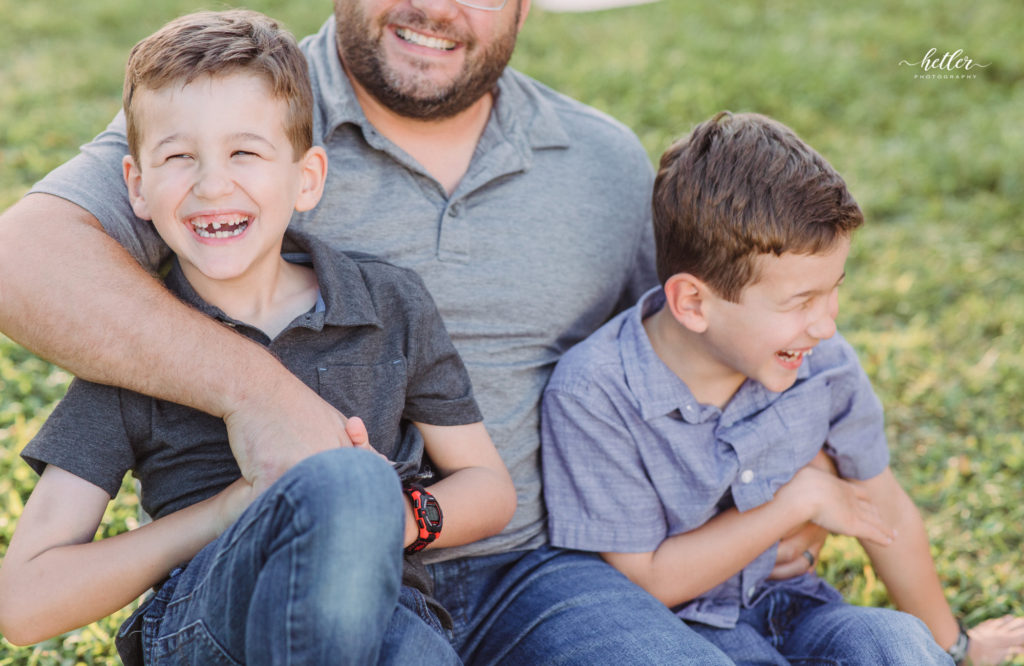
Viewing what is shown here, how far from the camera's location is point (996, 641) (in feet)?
9.21

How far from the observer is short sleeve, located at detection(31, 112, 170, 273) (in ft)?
7.50

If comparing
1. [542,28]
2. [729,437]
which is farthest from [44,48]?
[729,437]

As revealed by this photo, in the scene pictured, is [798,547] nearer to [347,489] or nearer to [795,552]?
[795,552]

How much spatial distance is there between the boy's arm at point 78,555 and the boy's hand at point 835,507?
139 centimetres

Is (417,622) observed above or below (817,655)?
above

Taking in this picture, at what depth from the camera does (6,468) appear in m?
3.28

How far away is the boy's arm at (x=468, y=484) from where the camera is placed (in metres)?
2.24

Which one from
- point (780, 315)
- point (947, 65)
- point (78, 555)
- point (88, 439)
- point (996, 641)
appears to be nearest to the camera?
point (78, 555)

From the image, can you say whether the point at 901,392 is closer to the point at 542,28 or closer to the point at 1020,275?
the point at 1020,275

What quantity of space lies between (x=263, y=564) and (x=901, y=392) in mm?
3114

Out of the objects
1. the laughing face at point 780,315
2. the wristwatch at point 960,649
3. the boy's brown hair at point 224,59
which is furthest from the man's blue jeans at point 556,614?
the boy's brown hair at point 224,59

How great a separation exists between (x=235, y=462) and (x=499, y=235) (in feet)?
3.04

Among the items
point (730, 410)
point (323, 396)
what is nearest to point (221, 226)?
point (323, 396)

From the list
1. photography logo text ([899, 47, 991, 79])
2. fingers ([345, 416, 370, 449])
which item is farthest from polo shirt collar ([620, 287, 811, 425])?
photography logo text ([899, 47, 991, 79])
